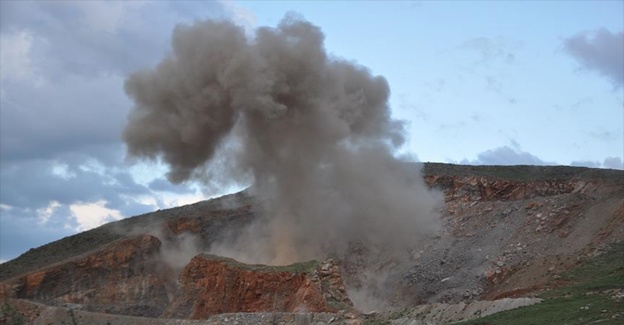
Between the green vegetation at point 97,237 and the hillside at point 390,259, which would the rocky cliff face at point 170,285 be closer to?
the hillside at point 390,259

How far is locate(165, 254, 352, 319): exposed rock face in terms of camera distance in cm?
4869

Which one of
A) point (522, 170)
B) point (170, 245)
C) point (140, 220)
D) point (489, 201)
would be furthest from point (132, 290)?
point (522, 170)

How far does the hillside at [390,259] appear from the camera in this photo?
50938 mm

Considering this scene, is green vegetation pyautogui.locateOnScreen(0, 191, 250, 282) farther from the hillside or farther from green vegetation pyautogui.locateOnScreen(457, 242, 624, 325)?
green vegetation pyautogui.locateOnScreen(457, 242, 624, 325)

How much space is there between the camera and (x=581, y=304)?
3653cm

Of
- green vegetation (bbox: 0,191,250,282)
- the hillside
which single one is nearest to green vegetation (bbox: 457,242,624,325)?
the hillside

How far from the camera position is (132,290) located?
214ft

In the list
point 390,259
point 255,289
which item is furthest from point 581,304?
point 390,259

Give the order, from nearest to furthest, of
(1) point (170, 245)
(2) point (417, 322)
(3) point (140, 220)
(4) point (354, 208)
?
(2) point (417, 322) < (4) point (354, 208) < (1) point (170, 245) < (3) point (140, 220)

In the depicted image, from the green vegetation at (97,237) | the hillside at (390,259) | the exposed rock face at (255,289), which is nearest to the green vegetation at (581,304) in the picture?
the hillside at (390,259)

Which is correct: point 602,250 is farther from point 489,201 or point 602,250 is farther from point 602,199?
point 489,201

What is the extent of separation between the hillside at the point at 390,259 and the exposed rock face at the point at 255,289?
0.09m

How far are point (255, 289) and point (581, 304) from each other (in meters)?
20.3

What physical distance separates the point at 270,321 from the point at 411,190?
22449 mm
